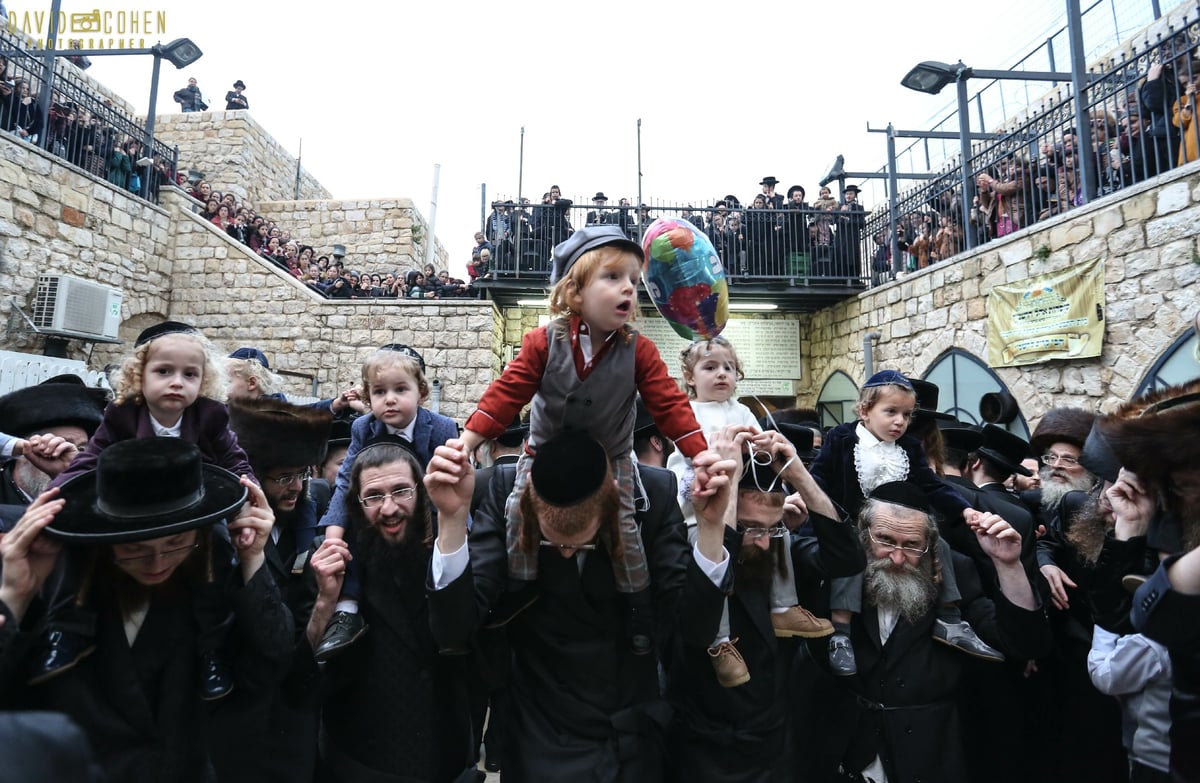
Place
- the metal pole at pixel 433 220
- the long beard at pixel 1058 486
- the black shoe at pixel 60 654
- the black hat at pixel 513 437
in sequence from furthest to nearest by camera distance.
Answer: the metal pole at pixel 433 220, the black hat at pixel 513 437, the long beard at pixel 1058 486, the black shoe at pixel 60 654

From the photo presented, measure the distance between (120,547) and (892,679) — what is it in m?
2.71

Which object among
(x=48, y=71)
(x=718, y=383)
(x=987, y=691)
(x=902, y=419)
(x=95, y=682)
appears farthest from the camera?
(x=48, y=71)

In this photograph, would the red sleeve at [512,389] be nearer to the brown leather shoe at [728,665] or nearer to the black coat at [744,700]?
the black coat at [744,700]

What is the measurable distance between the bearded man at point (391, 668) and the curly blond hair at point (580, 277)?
0.89 metres

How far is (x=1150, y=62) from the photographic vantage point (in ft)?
18.2

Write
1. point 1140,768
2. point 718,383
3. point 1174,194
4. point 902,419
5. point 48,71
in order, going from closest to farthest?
point 1140,768 < point 902,419 < point 718,383 < point 1174,194 < point 48,71

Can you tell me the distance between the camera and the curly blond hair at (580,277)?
1876 mm

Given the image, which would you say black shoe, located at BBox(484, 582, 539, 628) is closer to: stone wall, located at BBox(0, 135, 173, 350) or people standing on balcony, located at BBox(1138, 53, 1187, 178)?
people standing on balcony, located at BBox(1138, 53, 1187, 178)

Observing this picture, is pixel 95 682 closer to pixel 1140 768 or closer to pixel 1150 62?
pixel 1140 768

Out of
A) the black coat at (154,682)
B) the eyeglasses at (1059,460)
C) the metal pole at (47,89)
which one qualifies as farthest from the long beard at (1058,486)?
the metal pole at (47,89)

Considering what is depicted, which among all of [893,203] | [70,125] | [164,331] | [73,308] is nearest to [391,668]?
[164,331]

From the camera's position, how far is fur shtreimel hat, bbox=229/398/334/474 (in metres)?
2.46

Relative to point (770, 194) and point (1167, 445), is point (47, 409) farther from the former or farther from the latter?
point (770, 194)

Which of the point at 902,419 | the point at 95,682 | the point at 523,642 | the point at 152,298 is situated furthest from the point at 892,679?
the point at 152,298
